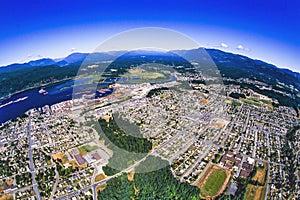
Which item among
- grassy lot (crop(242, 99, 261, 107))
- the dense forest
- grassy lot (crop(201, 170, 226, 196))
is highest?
the dense forest

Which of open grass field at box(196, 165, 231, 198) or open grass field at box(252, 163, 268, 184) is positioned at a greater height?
open grass field at box(196, 165, 231, 198)

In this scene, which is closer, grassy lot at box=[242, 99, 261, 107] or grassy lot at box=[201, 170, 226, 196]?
grassy lot at box=[201, 170, 226, 196]

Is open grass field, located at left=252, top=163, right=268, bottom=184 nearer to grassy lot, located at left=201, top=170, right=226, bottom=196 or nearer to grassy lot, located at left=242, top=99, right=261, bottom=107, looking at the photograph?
grassy lot, located at left=201, top=170, right=226, bottom=196

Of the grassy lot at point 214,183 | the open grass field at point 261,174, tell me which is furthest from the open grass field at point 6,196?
the open grass field at point 261,174

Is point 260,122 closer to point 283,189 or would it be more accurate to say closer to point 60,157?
point 283,189

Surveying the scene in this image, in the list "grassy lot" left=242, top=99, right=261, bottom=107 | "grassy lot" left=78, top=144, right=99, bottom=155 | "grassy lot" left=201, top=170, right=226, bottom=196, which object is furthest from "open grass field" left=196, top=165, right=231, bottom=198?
"grassy lot" left=242, top=99, right=261, bottom=107

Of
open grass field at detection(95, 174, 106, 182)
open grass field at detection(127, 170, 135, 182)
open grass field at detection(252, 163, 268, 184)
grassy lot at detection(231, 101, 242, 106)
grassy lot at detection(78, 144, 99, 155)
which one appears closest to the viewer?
open grass field at detection(127, 170, 135, 182)
